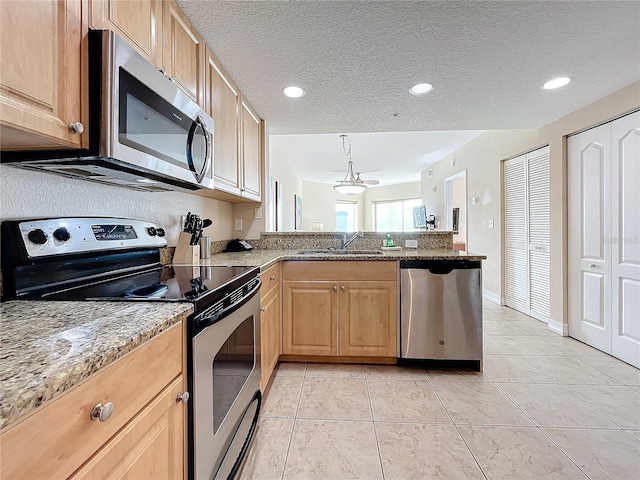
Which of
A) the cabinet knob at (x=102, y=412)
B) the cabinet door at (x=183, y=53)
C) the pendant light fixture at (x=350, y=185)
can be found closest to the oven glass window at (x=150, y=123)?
the cabinet door at (x=183, y=53)

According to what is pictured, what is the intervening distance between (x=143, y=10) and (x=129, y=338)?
1.23 meters

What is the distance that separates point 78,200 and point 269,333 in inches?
51.1

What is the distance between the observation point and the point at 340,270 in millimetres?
2369

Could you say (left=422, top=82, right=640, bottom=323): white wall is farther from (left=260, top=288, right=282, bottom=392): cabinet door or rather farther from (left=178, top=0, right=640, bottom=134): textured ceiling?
(left=260, top=288, right=282, bottom=392): cabinet door

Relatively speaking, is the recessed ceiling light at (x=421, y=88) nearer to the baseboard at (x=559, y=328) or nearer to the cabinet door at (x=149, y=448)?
the cabinet door at (x=149, y=448)

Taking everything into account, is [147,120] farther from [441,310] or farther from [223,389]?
[441,310]

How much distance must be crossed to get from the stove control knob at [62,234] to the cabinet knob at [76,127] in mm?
422

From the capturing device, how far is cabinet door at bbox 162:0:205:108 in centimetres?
135

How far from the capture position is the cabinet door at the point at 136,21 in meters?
0.96

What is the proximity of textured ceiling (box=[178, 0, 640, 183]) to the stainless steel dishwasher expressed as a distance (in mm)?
1321

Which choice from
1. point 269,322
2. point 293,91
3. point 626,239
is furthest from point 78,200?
point 626,239

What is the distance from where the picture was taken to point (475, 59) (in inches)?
75.0

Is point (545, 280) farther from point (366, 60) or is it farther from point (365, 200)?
point (365, 200)

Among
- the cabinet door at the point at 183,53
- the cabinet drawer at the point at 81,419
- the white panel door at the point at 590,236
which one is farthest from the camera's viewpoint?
the white panel door at the point at 590,236
